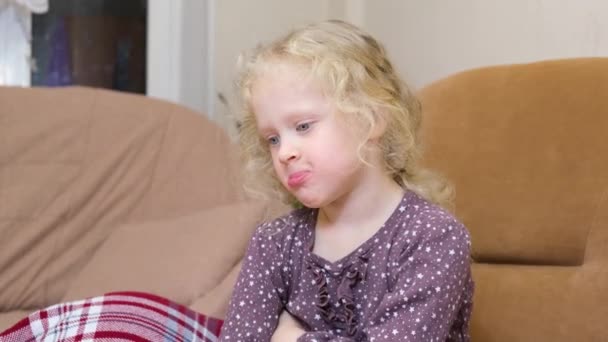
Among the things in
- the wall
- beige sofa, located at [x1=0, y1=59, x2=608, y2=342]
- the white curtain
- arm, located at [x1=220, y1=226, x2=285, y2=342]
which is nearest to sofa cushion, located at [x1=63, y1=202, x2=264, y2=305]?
beige sofa, located at [x1=0, y1=59, x2=608, y2=342]

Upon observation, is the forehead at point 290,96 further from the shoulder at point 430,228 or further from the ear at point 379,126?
the shoulder at point 430,228

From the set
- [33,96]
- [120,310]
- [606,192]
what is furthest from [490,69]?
[33,96]

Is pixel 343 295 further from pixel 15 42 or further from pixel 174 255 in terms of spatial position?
pixel 15 42

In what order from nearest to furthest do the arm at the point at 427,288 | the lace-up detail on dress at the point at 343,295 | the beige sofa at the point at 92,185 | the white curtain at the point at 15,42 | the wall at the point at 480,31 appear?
1. the arm at the point at 427,288
2. the lace-up detail on dress at the point at 343,295
3. the wall at the point at 480,31
4. the beige sofa at the point at 92,185
5. the white curtain at the point at 15,42

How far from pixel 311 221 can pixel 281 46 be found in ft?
0.90

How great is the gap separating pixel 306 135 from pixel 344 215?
160 mm

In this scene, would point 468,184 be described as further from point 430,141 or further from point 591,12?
point 591,12

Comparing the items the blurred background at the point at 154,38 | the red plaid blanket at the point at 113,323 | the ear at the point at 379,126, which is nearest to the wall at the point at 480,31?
the blurred background at the point at 154,38

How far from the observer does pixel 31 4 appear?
2430 millimetres

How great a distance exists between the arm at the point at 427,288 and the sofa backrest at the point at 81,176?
0.97 meters

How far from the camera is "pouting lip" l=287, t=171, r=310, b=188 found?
1.06 meters

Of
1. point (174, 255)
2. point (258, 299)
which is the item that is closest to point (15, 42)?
point (174, 255)

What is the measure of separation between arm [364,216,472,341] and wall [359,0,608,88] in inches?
30.1

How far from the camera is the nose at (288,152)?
3.45 ft
